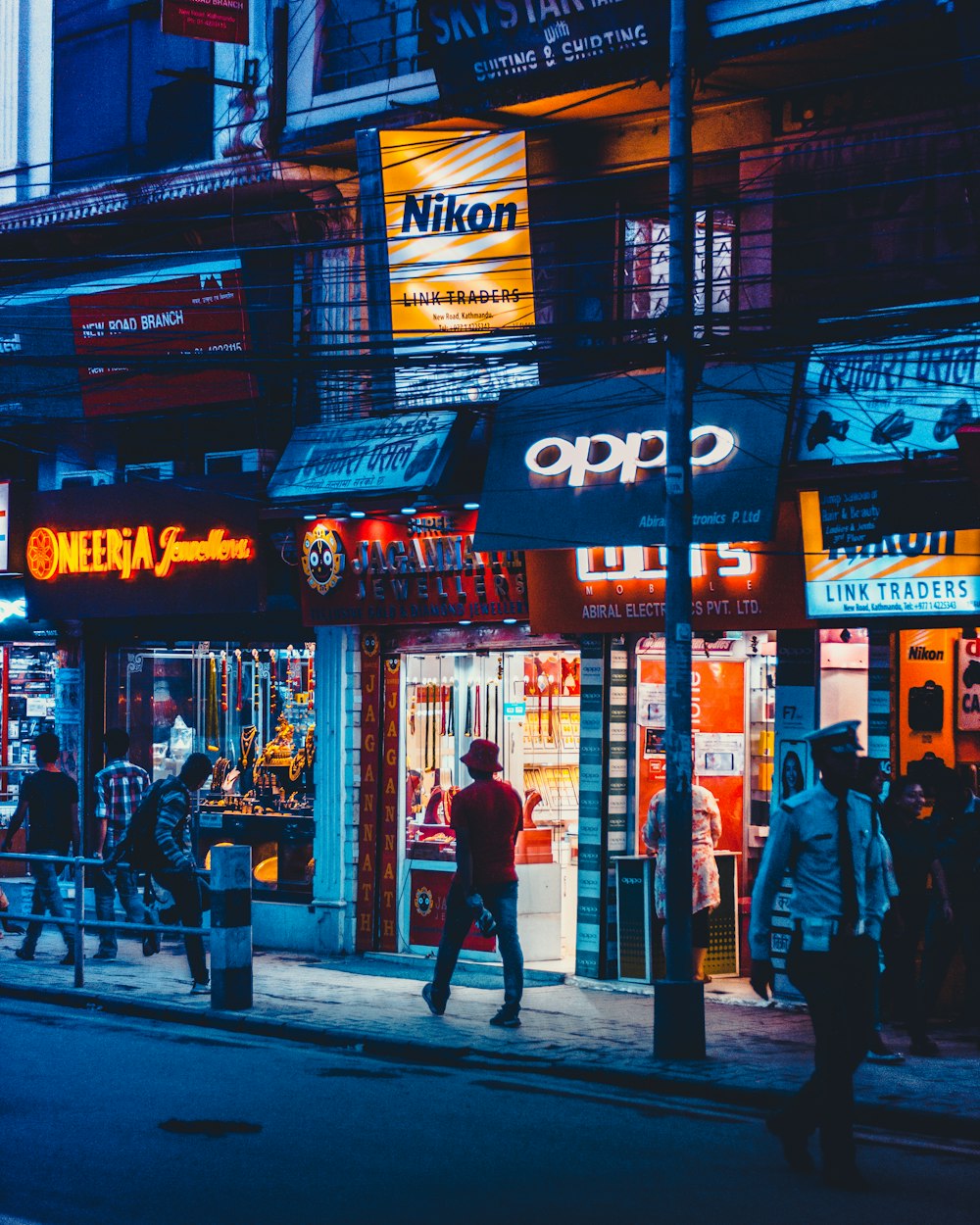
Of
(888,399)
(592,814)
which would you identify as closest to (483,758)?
(592,814)

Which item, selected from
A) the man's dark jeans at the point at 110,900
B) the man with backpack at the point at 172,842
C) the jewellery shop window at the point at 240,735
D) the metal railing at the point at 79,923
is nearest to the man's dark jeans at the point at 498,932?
the metal railing at the point at 79,923

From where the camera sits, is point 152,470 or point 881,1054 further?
point 152,470

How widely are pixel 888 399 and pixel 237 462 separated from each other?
801cm

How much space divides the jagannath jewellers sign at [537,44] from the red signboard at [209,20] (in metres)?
2.54

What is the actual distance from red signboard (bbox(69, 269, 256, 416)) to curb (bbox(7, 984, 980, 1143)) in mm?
6934

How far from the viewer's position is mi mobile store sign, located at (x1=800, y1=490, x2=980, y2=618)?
12906mm

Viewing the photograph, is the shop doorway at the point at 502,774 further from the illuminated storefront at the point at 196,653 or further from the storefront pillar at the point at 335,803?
the illuminated storefront at the point at 196,653

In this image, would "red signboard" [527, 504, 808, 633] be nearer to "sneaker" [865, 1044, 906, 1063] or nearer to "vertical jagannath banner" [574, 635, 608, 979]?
"vertical jagannath banner" [574, 635, 608, 979]

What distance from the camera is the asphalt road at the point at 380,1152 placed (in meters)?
7.19

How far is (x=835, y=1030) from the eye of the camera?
25.1 ft

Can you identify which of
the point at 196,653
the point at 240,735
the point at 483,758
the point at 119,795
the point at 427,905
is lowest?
the point at 427,905

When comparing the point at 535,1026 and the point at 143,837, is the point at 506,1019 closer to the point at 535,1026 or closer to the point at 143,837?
the point at 535,1026

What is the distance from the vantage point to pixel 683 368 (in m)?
11.5

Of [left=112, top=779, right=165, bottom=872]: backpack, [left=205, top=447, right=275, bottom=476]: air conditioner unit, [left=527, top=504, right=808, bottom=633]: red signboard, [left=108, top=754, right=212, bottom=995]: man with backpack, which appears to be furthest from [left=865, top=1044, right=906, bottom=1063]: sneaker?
[left=205, top=447, right=275, bottom=476]: air conditioner unit
